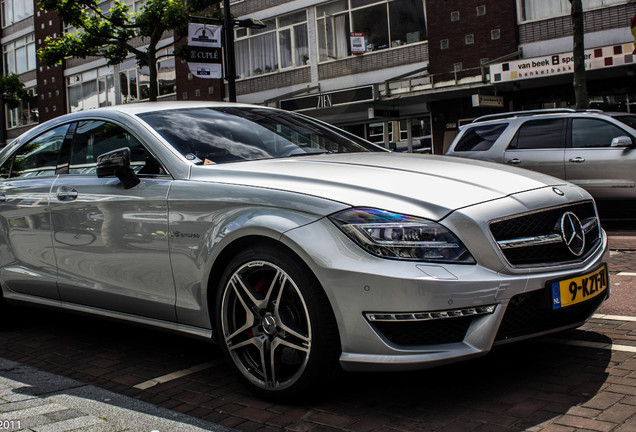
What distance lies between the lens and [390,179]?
3.33 metres

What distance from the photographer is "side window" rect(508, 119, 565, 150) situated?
10.9 meters

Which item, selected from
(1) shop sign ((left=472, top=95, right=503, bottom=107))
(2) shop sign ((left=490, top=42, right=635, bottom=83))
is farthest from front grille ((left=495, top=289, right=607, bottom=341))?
(1) shop sign ((left=472, top=95, right=503, bottom=107))

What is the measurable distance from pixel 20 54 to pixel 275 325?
159ft

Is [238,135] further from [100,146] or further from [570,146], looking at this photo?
[570,146]

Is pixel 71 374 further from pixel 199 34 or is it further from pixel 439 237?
pixel 199 34

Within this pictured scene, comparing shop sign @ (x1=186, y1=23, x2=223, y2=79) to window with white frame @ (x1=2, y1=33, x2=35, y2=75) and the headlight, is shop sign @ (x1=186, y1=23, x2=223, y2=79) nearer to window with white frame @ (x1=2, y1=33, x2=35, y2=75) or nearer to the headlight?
the headlight

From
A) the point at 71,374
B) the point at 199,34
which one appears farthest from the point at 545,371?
the point at 199,34

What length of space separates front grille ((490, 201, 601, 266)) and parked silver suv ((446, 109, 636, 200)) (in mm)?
7567

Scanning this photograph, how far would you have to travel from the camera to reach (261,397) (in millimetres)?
3412

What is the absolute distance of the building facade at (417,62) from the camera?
19062 mm

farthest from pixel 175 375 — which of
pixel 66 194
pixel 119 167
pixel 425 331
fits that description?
pixel 425 331

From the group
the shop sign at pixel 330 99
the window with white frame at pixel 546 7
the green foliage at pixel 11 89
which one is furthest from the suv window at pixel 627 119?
the green foliage at pixel 11 89

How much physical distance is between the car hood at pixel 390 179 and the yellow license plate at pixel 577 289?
0.49 m

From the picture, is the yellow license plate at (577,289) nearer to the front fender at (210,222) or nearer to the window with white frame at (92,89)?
the front fender at (210,222)
